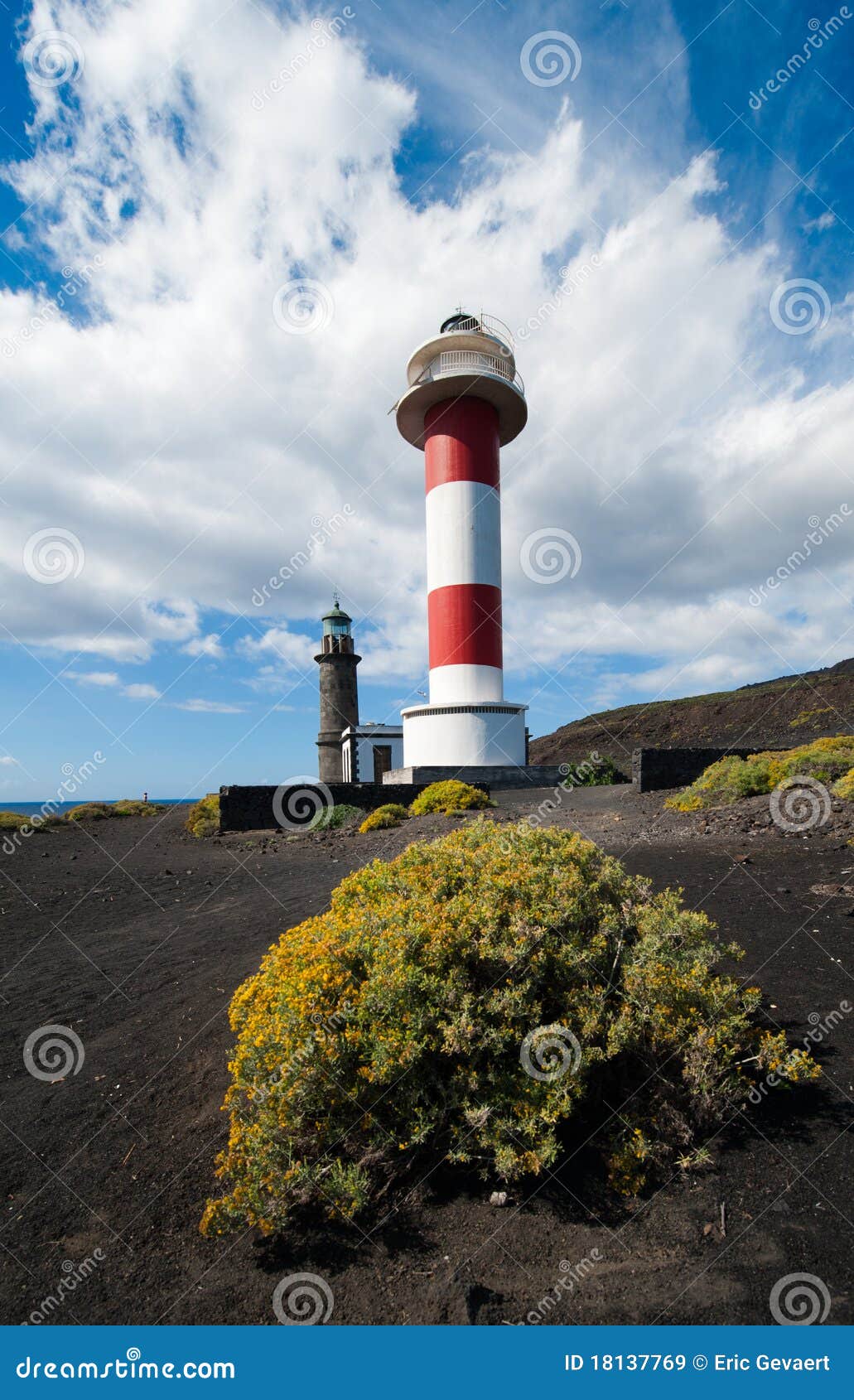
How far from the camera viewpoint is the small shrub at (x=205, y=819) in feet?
56.7

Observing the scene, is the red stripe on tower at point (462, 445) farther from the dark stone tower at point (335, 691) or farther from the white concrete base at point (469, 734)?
the dark stone tower at point (335, 691)

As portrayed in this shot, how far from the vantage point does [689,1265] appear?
84.5 inches

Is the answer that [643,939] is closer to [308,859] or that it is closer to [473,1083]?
[473,1083]

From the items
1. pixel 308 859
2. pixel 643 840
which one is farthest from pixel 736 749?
pixel 308 859

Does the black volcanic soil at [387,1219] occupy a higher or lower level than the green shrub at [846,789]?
lower

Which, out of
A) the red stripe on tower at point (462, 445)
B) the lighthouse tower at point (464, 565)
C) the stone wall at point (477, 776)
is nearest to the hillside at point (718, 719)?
the stone wall at point (477, 776)

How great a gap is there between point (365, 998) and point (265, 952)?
3.59 metres

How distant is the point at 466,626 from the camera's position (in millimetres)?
19375

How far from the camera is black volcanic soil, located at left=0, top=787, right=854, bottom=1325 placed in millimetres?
2129

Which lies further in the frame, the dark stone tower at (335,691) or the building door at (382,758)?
the dark stone tower at (335,691)

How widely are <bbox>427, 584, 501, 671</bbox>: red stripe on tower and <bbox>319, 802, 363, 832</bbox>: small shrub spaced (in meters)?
5.30

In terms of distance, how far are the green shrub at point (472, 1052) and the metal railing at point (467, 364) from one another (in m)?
20.2

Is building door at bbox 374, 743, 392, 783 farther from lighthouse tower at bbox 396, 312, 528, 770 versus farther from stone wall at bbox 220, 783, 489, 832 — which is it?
stone wall at bbox 220, 783, 489, 832

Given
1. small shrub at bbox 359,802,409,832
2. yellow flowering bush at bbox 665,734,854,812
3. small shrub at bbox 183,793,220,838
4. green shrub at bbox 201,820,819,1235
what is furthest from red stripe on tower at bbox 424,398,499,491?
green shrub at bbox 201,820,819,1235
